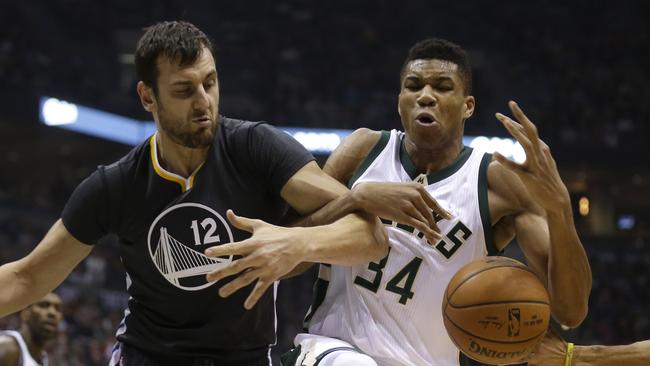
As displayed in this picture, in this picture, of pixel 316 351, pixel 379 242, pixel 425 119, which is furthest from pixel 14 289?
pixel 425 119

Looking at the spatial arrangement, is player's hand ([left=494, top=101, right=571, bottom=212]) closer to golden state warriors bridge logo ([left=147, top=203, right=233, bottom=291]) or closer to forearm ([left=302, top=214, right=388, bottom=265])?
forearm ([left=302, top=214, right=388, bottom=265])

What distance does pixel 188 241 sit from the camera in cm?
357

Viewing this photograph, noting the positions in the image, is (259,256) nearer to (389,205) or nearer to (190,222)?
(389,205)

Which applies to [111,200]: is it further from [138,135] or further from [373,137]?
[138,135]

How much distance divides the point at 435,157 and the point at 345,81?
16169mm

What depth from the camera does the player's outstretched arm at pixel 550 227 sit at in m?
3.50

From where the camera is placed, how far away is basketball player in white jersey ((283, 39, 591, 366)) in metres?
3.88

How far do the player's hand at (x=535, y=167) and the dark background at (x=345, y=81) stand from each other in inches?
482

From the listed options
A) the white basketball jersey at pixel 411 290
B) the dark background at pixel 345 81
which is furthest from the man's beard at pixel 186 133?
the dark background at pixel 345 81

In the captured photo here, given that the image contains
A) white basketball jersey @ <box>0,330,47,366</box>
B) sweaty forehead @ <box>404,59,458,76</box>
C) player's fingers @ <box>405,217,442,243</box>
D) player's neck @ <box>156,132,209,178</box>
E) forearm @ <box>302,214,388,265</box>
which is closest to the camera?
forearm @ <box>302,214,388,265</box>

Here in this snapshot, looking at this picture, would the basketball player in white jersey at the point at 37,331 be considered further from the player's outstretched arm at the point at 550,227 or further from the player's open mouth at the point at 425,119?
the player's outstretched arm at the point at 550,227

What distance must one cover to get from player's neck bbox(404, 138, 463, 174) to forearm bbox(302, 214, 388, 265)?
3.24ft

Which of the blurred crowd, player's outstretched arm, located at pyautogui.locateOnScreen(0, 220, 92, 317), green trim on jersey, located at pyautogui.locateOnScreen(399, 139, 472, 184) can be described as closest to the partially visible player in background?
green trim on jersey, located at pyautogui.locateOnScreen(399, 139, 472, 184)

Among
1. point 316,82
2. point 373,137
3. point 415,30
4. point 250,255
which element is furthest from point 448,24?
point 250,255
